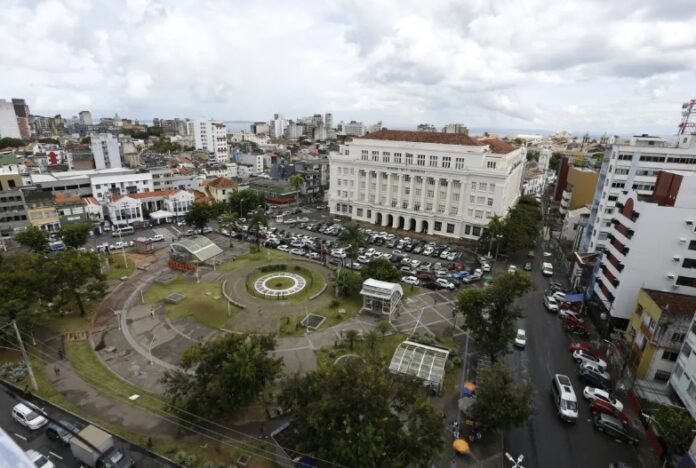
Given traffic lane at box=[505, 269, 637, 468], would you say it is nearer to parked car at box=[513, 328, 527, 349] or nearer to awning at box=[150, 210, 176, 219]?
parked car at box=[513, 328, 527, 349]

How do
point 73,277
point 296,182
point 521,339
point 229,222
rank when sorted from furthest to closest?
point 296,182, point 229,222, point 73,277, point 521,339

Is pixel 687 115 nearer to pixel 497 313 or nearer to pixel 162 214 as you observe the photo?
pixel 497 313

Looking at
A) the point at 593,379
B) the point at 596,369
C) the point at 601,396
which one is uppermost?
the point at 596,369

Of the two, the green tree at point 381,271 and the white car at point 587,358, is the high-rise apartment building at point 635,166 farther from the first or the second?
the green tree at point 381,271

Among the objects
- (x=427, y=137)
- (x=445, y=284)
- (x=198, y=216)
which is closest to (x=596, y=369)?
(x=445, y=284)

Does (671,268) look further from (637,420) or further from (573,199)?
(573,199)

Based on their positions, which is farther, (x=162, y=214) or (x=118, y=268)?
(x=162, y=214)
